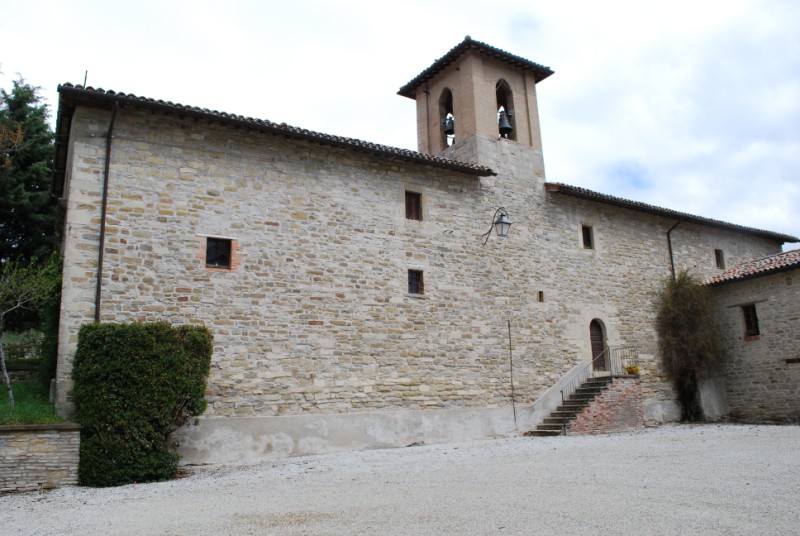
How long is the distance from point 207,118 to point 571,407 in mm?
10525

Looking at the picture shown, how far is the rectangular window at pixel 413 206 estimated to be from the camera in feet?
47.7

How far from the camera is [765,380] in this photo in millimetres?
17969

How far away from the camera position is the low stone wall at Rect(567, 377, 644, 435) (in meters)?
14.8

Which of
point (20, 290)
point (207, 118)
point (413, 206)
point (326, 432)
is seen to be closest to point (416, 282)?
point (413, 206)

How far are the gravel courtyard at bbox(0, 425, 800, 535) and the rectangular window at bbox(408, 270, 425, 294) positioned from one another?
4012 millimetres

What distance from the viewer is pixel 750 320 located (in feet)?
61.3

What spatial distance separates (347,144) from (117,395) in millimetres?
6725

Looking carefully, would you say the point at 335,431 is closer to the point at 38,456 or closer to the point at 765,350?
the point at 38,456

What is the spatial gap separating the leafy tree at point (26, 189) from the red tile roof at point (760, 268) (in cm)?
2045

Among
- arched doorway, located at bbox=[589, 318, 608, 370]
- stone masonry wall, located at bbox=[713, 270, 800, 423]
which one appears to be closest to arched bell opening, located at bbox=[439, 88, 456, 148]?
arched doorway, located at bbox=[589, 318, 608, 370]

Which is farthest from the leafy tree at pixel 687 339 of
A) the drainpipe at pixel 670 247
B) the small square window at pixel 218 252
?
the small square window at pixel 218 252

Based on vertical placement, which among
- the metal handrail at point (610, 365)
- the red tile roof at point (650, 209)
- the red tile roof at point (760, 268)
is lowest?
the metal handrail at point (610, 365)

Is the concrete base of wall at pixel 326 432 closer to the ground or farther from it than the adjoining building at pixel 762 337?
closer to the ground

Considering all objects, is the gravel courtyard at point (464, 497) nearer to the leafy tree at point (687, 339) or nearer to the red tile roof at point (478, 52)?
the leafy tree at point (687, 339)
